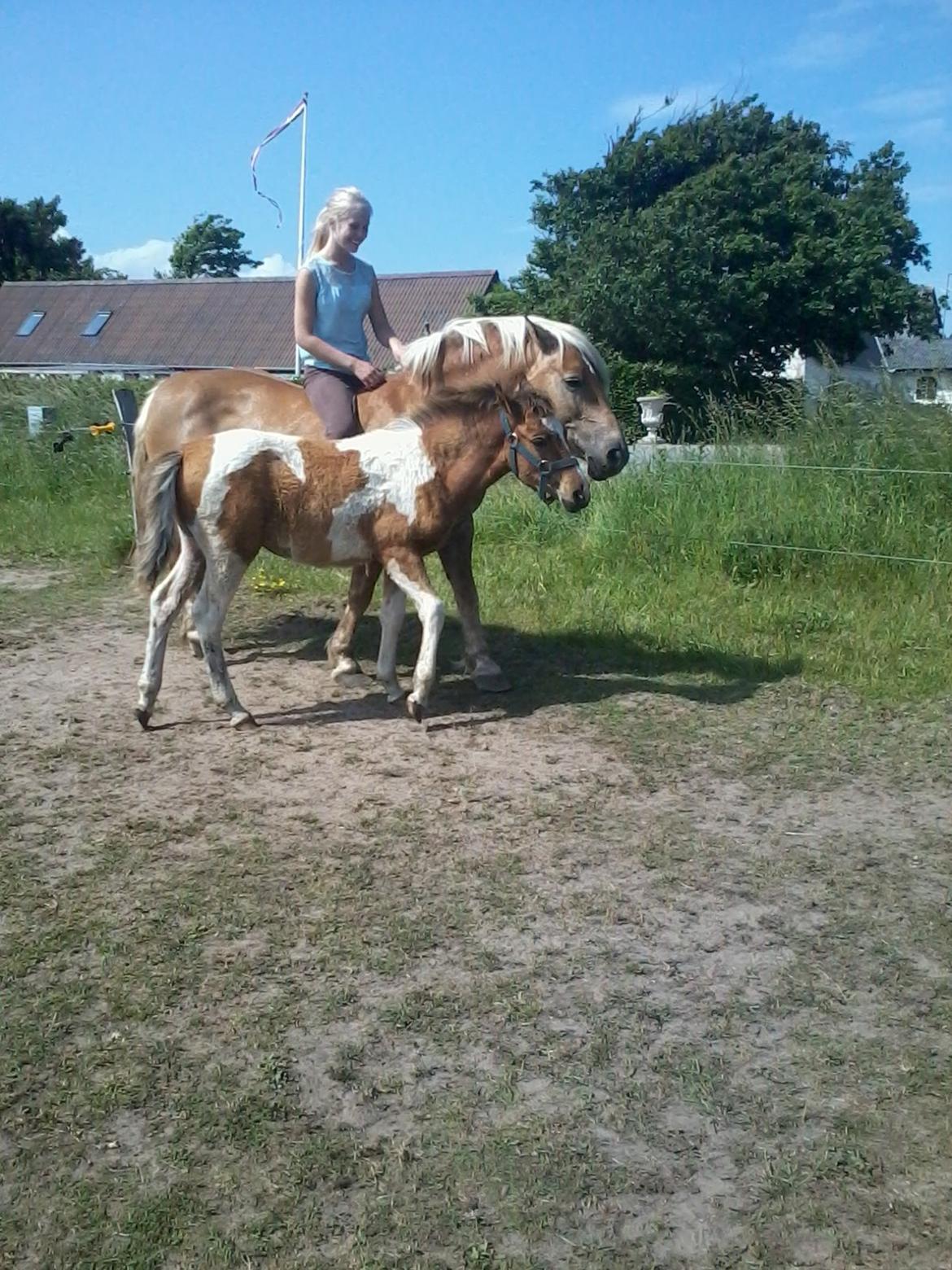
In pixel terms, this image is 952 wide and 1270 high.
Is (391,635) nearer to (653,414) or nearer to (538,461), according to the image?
(538,461)

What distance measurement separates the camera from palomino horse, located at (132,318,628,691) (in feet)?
19.3

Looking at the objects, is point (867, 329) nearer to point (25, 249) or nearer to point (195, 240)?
point (25, 249)

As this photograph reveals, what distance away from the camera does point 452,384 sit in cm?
604

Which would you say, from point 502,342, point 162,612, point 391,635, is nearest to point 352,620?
point 391,635

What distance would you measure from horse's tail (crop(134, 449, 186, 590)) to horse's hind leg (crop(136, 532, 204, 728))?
171mm

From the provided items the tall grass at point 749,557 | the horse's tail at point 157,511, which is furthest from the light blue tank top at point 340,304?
the tall grass at point 749,557

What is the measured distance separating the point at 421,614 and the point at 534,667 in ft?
4.35

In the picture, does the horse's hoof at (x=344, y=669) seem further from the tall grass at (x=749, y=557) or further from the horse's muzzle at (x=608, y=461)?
the horse's muzzle at (x=608, y=461)

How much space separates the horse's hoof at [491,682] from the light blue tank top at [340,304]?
1.86 m

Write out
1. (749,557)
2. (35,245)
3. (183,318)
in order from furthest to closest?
1. (35,245)
2. (183,318)
3. (749,557)

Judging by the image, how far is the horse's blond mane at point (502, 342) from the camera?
5.99 meters

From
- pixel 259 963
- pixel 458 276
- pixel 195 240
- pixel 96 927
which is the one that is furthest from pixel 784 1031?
pixel 195 240

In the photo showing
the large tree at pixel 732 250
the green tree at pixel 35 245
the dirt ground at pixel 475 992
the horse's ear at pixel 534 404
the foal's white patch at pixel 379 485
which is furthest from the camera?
the green tree at pixel 35 245

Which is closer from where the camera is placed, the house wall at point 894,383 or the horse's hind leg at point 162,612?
the horse's hind leg at point 162,612
